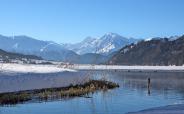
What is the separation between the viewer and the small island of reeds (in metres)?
30.6

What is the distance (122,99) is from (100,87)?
9879 mm

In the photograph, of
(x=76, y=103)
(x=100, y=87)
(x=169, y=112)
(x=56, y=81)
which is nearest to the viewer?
(x=169, y=112)

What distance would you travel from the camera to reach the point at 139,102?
1255 inches

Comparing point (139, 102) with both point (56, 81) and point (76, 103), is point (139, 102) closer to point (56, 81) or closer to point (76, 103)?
point (76, 103)

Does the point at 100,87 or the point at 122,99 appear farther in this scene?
the point at 100,87

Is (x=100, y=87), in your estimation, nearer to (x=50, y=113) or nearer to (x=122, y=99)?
(x=122, y=99)

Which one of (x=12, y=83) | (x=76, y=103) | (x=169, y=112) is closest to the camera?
(x=169, y=112)

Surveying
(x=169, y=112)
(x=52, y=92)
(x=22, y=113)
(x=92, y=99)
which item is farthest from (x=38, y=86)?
(x=169, y=112)

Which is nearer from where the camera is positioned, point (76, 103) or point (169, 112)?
point (169, 112)

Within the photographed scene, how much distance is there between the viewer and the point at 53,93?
35094mm

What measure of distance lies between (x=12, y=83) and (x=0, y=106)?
4.77 meters

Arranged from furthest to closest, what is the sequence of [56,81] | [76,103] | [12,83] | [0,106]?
[56,81] < [12,83] < [76,103] < [0,106]

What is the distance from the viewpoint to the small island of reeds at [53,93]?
1206 inches

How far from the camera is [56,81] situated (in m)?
39.1
